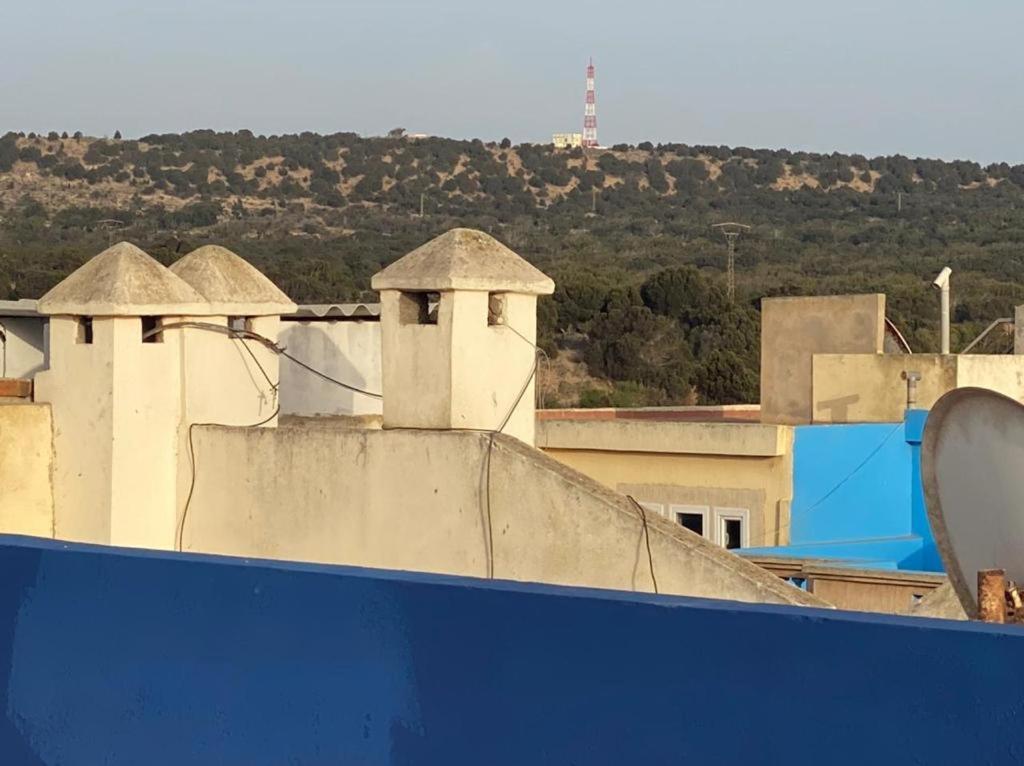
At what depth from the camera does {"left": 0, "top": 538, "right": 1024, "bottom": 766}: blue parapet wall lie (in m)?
4.25

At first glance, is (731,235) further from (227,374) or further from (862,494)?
(227,374)

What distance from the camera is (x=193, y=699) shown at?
18.9ft

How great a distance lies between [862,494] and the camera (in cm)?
1797

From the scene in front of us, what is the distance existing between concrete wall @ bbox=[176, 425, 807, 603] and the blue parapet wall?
2.85 meters

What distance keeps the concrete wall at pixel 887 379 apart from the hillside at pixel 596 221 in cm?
1676

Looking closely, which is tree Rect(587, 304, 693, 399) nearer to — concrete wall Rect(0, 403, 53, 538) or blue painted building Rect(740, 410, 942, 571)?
blue painted building Rect(740, 410, 942, 571)

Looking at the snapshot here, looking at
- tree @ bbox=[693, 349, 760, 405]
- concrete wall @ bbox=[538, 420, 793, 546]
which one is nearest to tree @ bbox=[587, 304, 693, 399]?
tree @ bbox=[693, 349, 760, 405]

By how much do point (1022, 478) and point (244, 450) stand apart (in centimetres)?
533

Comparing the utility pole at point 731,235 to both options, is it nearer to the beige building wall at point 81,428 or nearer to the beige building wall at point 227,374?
the beige building wall at point 227,374

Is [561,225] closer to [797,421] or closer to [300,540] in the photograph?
[797,421]

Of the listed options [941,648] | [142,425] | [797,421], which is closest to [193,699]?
[941,648]

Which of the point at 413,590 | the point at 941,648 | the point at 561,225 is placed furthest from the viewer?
the point at 561,225

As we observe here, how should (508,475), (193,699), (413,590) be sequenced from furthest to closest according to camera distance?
(508,475) → (193,699) → (413,590)

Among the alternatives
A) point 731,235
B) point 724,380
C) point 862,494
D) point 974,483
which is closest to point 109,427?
point 974,483
